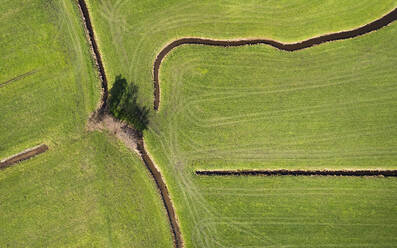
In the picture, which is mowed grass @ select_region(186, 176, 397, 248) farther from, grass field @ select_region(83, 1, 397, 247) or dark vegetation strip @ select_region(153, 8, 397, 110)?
dark vegetation strip @ select_region(153, 8, 397, 110)

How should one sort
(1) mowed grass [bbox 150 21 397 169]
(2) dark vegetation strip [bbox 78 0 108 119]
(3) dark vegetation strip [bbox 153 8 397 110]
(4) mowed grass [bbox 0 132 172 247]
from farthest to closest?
1. (3) dark vegetation strip [bbox 153 8 397 110]
2. (2) dark vegetation strip [bbox 78 0 108 119]
3. (1) mowed grass [bbox 150 21 397 169]
4. (4) mowed grass [bbox 0 132 172 247]

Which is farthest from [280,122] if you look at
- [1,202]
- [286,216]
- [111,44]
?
[1,202]

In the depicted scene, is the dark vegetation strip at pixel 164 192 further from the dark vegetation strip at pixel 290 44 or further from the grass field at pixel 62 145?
the dark vegetation strip at pixel 290 44

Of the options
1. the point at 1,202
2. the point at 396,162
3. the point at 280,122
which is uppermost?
the point at 280,122

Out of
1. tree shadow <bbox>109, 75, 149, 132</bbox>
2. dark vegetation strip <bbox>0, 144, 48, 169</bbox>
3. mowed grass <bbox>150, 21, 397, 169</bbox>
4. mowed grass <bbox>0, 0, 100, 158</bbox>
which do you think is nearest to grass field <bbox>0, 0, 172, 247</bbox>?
mowed grass <bbox>0, 0, 100, 158</bbox>

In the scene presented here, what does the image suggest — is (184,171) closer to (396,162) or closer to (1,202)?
(1,202)

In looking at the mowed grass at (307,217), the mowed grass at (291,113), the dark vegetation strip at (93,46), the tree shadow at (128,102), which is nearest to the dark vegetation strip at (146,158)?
the dark vegetation strip at (93,46)

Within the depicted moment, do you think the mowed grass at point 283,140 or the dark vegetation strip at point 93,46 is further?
the dark vegetation strip at point 93,46
